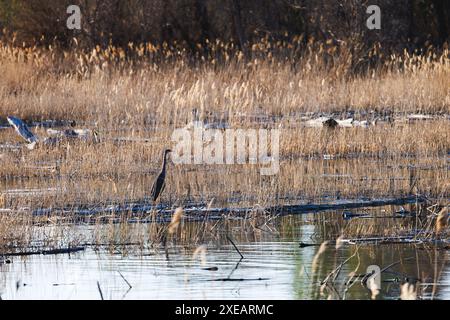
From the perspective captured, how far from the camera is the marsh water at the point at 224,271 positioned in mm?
5977

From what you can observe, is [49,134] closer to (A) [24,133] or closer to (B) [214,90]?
(A) [24,133]

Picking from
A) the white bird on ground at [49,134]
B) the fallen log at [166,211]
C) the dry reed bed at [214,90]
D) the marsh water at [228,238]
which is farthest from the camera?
the dry reed bed at [214,90]

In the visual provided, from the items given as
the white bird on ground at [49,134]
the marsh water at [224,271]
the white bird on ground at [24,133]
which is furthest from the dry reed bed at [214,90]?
the marsh water at [224,271]

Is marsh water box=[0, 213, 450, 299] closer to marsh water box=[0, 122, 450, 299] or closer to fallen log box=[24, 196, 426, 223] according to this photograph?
marsh water box=[0, 122, 450, 299]

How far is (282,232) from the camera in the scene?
7.78 metres

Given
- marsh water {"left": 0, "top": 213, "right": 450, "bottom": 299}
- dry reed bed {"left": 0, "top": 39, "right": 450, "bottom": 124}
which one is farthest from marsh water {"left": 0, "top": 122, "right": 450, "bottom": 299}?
dry reed bed {"left": 0, "top": 39, "right": 450, "bottom": 124}

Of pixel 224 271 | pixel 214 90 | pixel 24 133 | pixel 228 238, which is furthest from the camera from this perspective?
pixel 214 90

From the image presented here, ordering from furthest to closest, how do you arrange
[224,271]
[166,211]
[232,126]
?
[232,126], [166,211], [224,271]

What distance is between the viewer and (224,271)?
6.51m

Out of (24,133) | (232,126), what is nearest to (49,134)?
(24,133)

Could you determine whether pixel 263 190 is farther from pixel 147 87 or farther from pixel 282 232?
pixel 147 87

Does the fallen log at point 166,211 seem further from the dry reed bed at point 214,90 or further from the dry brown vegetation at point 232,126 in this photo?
the dry reed bed at point 214,90

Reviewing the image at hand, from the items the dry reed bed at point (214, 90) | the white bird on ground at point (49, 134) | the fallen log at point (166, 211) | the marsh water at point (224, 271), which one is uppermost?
the dry reed bed at point (214, 90)

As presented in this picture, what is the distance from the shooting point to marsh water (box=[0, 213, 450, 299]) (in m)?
5.98
